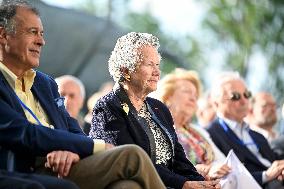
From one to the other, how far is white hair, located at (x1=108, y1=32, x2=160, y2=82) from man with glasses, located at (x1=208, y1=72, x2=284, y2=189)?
169cm

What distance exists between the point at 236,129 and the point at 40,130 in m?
2.84

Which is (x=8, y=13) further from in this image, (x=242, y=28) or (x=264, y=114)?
(x=242, y=28)

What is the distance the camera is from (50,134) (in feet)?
12.5

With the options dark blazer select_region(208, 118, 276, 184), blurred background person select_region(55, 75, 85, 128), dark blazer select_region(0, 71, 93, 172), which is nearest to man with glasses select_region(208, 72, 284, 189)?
dark blazer select_region(208, 118, 276, 184)

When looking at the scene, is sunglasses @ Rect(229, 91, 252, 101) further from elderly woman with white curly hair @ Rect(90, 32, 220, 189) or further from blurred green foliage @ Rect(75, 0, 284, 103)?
blurred green foliage @ Rect(75, 0, 284, 103)

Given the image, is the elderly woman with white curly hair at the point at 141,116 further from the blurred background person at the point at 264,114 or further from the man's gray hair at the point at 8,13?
the blurred background person at the point at 264,114

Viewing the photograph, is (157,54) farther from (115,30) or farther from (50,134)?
(115,30)

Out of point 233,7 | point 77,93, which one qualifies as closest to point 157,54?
point 77,93

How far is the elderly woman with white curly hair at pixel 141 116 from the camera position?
4.46 m

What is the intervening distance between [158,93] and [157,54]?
55.2 inches

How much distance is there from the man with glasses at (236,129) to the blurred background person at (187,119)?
14 cm

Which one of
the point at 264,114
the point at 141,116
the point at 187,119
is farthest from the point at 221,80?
the point at 141,116

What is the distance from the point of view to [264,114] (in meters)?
8.09

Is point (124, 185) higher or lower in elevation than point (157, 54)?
lower
